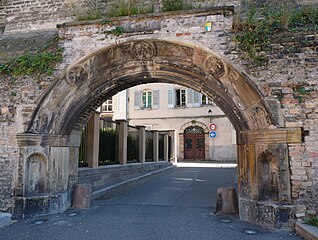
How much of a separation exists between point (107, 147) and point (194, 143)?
13793mm

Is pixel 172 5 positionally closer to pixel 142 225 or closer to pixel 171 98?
pixel 142 225

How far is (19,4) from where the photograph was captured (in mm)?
6992

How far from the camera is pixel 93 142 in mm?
7285

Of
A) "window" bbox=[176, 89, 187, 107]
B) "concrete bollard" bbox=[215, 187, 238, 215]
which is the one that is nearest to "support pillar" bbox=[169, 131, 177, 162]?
"window" bbox=[176, 89, 187, 107]

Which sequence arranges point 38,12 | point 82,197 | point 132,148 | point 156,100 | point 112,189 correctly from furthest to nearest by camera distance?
point 156,100 → point 132,148 → point 112,189 → point 38,12 → point 82,197

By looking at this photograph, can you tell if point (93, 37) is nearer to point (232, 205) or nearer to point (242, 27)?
point (242, 27)

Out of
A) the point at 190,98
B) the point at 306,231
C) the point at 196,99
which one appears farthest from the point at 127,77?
the point at 190,98

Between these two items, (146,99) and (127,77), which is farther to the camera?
(146,99)

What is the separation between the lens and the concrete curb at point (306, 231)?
3662mm

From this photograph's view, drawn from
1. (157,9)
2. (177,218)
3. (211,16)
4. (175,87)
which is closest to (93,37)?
(157,9)

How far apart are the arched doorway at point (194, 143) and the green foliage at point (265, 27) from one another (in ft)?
55.1

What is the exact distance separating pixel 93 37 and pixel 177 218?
148 inches

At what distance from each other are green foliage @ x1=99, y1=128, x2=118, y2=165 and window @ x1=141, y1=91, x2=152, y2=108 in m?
14.2

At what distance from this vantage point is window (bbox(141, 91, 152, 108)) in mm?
23200
